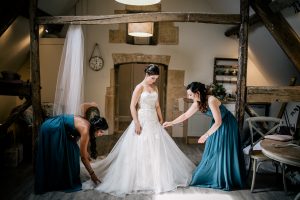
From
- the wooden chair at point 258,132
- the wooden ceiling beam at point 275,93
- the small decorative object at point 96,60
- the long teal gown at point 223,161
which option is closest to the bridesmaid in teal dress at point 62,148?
the long teal gown at point 223,161

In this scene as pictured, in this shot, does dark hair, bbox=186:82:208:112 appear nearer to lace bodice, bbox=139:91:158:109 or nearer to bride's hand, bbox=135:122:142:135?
lace bodice, bbox=139:91:158:109

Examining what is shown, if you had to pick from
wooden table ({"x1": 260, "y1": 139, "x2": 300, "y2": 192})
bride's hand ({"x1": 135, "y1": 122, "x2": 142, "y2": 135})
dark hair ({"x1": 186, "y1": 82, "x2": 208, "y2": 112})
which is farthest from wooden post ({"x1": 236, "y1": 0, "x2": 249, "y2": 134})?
bride's hand ({"x1": 135, "y1": 122, "x2": 142, "y2": 135})

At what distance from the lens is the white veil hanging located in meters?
4.20

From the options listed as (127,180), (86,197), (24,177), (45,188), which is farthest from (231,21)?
(24,177)

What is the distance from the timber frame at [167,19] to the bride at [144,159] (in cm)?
84

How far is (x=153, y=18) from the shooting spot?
162 inches

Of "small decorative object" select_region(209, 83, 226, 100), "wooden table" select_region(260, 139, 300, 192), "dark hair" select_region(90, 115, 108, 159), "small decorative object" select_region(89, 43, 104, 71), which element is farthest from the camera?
"small decorative object" select_region(89, 43, 104, 71)

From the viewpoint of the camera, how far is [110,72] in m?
6.90

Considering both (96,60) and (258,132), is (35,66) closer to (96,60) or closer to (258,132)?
(96,60)

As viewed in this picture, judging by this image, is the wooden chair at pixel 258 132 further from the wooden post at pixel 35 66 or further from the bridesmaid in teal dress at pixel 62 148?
the wooden post at pixel 35 66

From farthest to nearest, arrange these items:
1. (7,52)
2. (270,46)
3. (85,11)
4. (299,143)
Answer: (85,11) → (270,46) → (7,52) → (299,143)

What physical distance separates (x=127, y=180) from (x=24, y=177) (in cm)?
160

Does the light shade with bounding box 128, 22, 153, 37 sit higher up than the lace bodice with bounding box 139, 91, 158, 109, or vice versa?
the light shade with bounding box 128, 22, 153, 37

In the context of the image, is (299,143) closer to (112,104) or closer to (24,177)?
(24,177)
